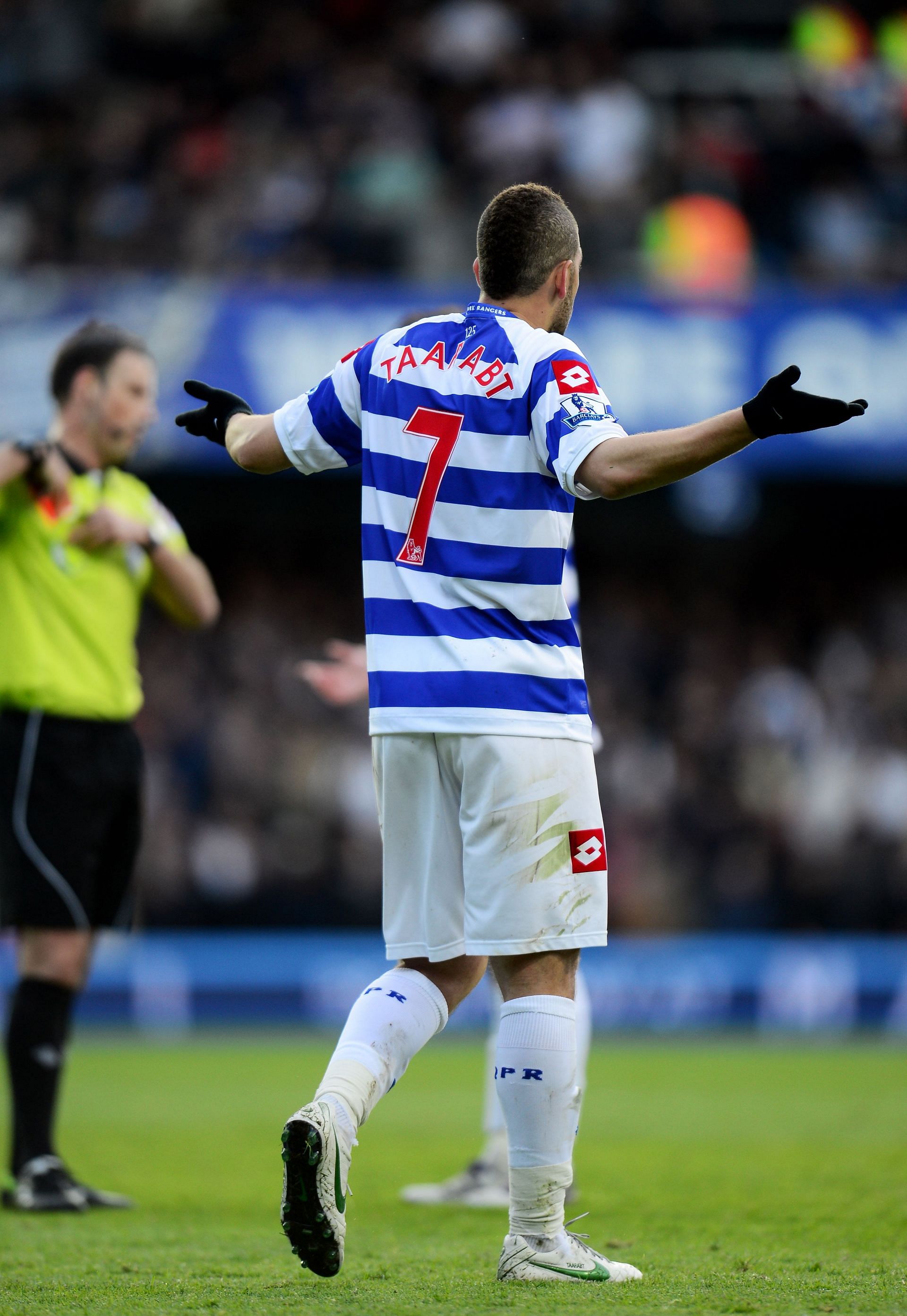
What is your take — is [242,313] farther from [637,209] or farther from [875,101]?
[875,101]

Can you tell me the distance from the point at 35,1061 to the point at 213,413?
6.73 ft

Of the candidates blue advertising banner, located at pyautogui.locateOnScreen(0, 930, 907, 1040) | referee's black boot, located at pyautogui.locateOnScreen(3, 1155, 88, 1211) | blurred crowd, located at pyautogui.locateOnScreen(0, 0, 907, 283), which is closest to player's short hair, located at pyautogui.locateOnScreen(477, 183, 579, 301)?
referee's black boot, located at pyautogui.locateOnScreen(3, 1155, 88, 1211)

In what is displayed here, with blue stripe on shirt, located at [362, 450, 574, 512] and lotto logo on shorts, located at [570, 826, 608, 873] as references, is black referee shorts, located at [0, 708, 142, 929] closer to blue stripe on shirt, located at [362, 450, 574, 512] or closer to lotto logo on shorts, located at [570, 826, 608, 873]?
blue stripe on shirt, located at [362, 450, 574, 512]

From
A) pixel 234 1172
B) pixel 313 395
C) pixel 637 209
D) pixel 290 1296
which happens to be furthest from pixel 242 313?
pixel 290 1296

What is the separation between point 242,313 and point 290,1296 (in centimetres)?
994

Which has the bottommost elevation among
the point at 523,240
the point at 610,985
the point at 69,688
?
the point at 610,985

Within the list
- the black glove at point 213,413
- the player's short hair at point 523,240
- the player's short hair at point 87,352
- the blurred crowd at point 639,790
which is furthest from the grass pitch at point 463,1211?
the blurred crowd at point 639,790

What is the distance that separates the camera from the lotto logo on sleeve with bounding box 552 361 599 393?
10.8 ft

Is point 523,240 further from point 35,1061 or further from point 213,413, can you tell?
point 35,1061

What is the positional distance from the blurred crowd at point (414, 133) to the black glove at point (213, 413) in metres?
9.27

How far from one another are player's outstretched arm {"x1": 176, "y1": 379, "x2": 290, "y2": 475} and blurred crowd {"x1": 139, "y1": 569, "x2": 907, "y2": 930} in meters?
8.20

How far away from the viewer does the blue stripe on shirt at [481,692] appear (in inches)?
134

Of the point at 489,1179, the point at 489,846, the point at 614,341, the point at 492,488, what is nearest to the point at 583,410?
the point at 492,488

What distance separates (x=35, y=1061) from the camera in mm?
4832
